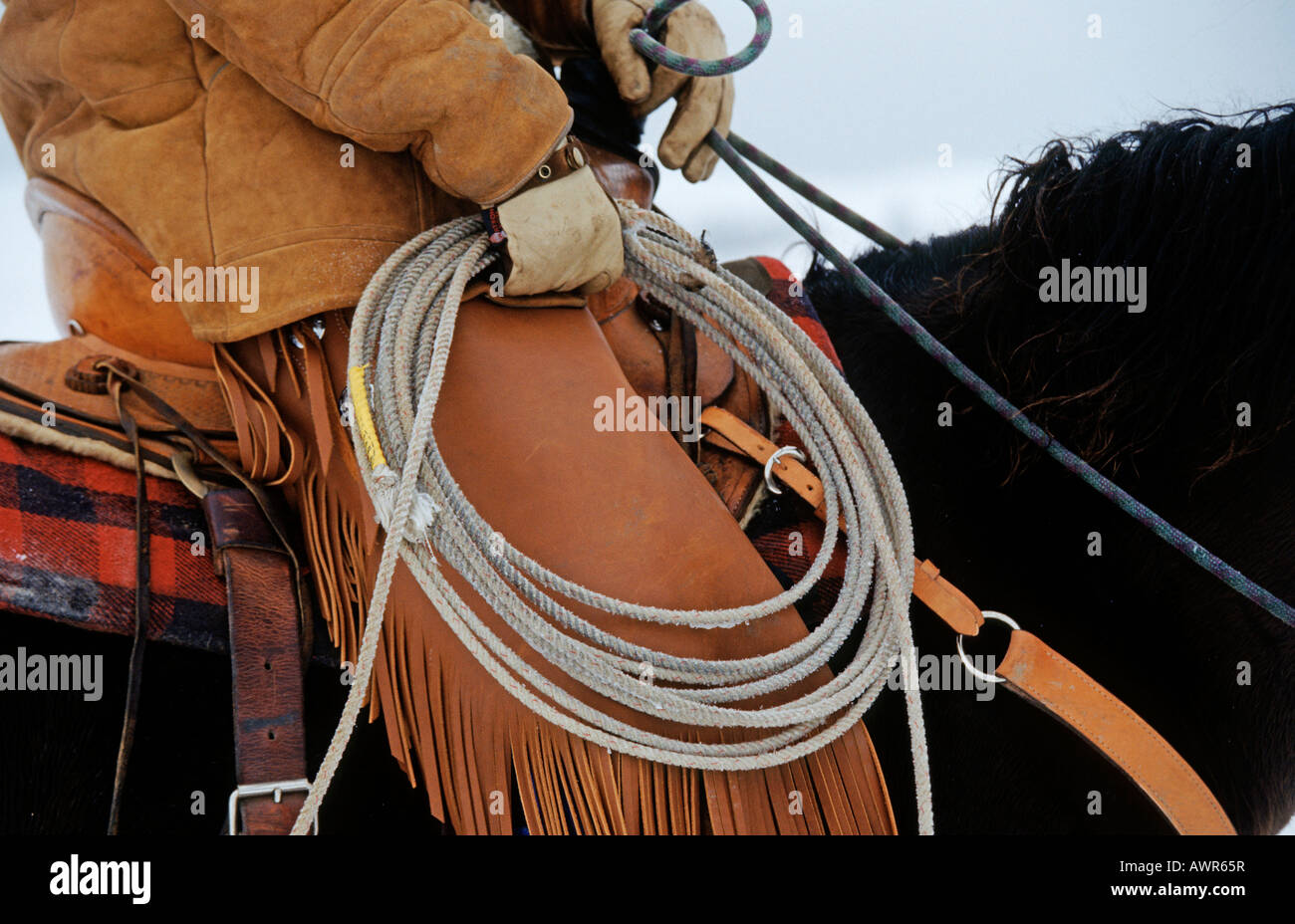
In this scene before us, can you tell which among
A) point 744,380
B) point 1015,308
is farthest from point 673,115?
point 1015,308

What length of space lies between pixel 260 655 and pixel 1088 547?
3.71ft

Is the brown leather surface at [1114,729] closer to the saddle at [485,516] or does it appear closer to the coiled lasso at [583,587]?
the saddle at [485,516]

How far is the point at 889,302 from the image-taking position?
4.79 feet

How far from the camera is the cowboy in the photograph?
1206 mm

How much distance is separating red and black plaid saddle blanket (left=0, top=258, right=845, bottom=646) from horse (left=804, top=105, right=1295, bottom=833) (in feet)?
3.09

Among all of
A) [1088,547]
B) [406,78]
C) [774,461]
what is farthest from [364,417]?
Answer: [1088,547]

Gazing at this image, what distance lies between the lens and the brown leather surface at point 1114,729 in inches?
51.2

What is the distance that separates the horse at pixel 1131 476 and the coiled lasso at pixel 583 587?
21 centimetres

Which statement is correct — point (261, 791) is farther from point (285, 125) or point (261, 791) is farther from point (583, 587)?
point (285, 125)

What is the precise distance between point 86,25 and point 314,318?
1.57ft

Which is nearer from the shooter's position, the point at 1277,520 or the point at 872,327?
the point at 1277,520

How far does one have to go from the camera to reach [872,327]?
5.35 feet

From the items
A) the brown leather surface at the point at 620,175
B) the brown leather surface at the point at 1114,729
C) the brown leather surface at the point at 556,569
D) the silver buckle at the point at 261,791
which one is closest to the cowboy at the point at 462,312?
the brown leather surface at the point at 556,569
